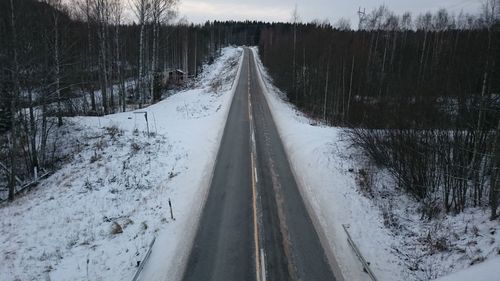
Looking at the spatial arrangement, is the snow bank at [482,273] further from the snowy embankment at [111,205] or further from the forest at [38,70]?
the forest at [38,70]

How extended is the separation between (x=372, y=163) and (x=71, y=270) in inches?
552

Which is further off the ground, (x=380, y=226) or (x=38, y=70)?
(x=38, y=70)

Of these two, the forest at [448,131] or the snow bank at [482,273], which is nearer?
the snow bank at [482,273]

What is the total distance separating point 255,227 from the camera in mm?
12516

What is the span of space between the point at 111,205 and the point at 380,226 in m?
10.5

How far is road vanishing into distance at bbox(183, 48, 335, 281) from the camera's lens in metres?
10.2

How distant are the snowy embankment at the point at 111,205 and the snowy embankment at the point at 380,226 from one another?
490 cm

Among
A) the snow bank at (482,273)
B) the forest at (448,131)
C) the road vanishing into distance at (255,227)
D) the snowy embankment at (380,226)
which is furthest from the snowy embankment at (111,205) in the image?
the forest at (448,131)

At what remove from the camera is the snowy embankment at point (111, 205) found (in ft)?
35.0

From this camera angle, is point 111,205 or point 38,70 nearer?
point 111,205

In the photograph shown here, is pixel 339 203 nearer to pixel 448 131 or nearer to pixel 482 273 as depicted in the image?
pixel 448 131

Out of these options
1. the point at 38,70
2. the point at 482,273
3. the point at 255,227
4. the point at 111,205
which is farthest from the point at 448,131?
the point at 38,70

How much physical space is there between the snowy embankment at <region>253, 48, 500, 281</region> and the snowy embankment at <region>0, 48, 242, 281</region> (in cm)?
490

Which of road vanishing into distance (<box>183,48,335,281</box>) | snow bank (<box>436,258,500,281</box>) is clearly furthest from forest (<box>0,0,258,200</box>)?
snow bank (<box>436,258,500,281</box>)
